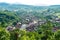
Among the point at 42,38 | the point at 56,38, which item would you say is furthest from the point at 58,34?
the point at 42,38

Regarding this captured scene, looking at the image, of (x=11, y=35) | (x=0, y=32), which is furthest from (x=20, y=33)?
(x=0, y=32)

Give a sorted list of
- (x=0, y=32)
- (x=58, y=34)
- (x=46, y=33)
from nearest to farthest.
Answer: (x=0, y=32) < (x=58, y=34) < (x=46, y=33)

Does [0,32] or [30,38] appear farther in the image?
[30,38]

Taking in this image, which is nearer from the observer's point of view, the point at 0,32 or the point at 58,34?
the point at 0,32

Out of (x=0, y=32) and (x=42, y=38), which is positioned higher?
(x=0, y=32)

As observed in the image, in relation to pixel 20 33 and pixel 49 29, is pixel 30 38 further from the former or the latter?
pixel 49 29

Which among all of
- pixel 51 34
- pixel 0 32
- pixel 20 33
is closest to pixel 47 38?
pixel 51 34

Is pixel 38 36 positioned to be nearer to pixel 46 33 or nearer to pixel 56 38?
pixel 46 33

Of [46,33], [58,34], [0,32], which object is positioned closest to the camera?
[0,32]
